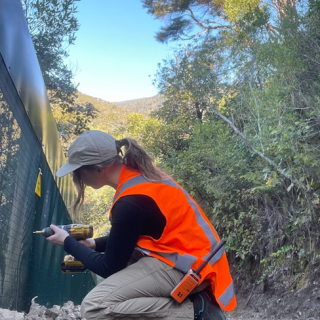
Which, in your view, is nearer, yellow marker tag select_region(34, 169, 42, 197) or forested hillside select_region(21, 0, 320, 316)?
A: yellow marker tag select_region(34, 169, 42, 197)

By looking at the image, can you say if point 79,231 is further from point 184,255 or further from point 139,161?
point 184,255

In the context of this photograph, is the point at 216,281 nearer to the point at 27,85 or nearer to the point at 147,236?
the point at 147,236

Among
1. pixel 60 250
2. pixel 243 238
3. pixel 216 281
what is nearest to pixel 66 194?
pixel 60 250

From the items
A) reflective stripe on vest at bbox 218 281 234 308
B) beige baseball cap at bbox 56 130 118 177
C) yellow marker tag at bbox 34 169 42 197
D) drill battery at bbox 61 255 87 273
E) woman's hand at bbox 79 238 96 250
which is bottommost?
reflective stripe on vest at bbox 218 281 234 308

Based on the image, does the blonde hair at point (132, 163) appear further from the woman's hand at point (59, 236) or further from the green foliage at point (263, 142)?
the green foliage at point (263, 142)

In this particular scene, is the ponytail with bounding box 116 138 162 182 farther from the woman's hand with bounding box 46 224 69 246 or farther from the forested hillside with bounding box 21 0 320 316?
the forested hillside with bounding box 21 0 320 316

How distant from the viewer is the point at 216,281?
241 centimetres

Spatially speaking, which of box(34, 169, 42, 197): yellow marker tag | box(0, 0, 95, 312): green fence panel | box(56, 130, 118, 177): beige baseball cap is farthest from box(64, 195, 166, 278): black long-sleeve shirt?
box(34, 169, 42, 197): yellow marker tag

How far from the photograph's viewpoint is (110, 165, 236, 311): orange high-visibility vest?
236cm

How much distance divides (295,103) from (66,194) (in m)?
4.49

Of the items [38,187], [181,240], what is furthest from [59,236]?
[38,187]

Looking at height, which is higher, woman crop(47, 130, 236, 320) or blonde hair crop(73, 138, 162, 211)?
blonde hair crop(73, 138, 162, 211)

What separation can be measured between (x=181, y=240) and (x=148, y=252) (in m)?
0.21

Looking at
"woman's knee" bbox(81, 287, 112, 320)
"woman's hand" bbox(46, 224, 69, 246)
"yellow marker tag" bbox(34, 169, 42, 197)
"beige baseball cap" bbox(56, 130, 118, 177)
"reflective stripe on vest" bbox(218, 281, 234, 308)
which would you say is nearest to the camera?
"woman's knee" bbox(81, 287, 112, 320)
